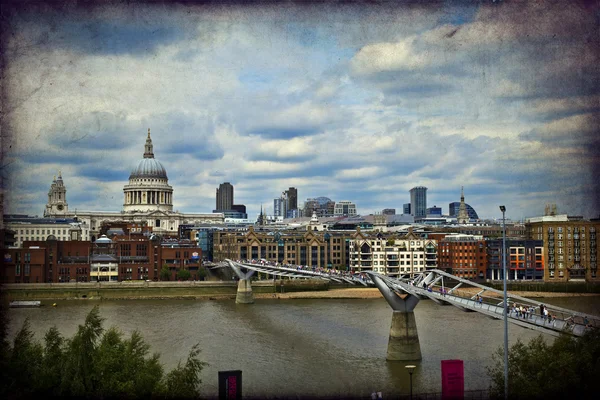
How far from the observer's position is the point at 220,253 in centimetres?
6284

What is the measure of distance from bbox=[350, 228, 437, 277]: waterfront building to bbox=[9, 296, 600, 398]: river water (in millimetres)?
12274

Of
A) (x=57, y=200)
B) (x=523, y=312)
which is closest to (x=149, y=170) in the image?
(x=57, y=200)

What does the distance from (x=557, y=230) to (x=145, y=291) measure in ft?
87.4

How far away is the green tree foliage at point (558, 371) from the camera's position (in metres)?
14.1

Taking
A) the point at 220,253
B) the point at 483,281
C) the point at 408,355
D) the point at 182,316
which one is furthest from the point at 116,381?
the point at 220,253

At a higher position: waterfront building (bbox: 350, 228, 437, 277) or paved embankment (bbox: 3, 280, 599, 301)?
waterfront building (bbox: 350, 228, 437, 277)

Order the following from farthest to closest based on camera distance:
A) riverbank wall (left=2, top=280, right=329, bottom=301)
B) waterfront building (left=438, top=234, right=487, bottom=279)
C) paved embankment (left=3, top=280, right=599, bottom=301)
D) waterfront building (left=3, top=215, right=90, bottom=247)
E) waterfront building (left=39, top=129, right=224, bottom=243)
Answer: waterfront building (left=39, top=129, right=224, bottom=243) < waterfront building (left=3, top=215, right=90, bottom=247) < waterfront building (left=438, top=234, right=487, bottom=279) < paved embankment (left=3, top=280, right=599, bottom=301) < riverbank wall (left=2, top=280, right=329, bottom=301)

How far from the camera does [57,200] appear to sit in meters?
82.6

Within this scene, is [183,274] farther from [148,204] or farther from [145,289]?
[148,204]

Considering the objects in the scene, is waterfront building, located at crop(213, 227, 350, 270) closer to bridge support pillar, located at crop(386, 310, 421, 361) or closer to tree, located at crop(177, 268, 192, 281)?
tree, located at crop(177, 268, 192, 281)

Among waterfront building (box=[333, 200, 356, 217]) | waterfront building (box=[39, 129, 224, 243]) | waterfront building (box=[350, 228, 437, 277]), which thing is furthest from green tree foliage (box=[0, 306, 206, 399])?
waterfront building (box=[333, 200, 356, 217])

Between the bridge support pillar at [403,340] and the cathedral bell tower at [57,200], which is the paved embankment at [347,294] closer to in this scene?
the bridge support pillar at [403,340]

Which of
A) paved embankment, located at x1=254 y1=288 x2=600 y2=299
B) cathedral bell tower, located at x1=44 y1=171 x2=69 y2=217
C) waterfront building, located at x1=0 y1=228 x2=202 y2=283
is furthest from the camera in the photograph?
cathedral bell tower, located at x1=44 y1=171 x2=69 y2=217

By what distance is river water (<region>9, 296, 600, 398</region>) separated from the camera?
66.1 ft
